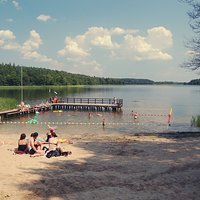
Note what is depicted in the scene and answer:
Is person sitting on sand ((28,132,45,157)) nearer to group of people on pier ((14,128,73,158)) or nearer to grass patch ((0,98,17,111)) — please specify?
group of people on pier ((14,128,73,158))

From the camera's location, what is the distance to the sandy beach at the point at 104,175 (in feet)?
34.6

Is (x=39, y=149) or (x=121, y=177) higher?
(x=39, y=149)

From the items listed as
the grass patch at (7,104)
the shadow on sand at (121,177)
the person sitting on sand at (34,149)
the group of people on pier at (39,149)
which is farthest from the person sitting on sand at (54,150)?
the grass patch at (7,104)

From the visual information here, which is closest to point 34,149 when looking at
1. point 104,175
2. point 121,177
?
point 104,175

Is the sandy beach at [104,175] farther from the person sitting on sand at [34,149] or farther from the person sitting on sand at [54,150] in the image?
the person sitting on sand at [34,149]

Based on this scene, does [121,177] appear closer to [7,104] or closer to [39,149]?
[39,149]

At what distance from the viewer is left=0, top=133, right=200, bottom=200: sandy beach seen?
415 inches

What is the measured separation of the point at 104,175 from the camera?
1253 centimetres

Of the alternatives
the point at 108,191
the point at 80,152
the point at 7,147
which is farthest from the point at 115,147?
the point at 108,191

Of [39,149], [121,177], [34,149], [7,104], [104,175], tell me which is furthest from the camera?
[7,104]

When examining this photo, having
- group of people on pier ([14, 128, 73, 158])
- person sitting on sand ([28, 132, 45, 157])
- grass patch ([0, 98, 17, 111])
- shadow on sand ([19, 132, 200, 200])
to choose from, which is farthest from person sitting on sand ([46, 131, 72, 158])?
grass patch ([0, 98, 17, 111])

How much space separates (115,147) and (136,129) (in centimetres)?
1531

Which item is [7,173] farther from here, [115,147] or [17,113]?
[17,113]

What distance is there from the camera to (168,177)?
12281 millimetres
